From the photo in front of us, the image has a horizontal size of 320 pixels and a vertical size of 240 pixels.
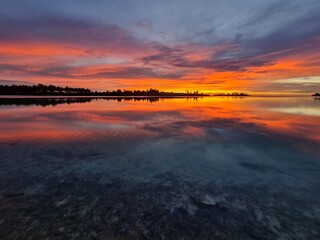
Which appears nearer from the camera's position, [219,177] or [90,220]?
[90,220]

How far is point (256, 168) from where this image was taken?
7.41 metres

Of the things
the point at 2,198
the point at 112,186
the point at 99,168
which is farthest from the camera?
the point at 99,168

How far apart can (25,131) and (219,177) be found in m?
12.5

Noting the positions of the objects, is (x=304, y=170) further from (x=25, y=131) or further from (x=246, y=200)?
(x=25, y=131)

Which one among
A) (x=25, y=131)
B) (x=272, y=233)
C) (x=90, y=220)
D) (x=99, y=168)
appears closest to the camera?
(x=272, y=233)

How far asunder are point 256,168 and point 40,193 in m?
6.93

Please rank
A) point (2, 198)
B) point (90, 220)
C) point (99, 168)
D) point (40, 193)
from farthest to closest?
point (99, 168) → point (40, 193) → point (2, 198) → point (90, 220)

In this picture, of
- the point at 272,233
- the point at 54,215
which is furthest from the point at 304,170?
the point at 54,215

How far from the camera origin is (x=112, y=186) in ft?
19.1

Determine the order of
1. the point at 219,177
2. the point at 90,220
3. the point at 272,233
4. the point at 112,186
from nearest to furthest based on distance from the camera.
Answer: the point at 272,233
the point at 90,220
the point at 112,186
the point at 219,177

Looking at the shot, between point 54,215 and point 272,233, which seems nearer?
point 272,233

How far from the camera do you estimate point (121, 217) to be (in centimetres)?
440

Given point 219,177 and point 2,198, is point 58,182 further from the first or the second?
point 219,177

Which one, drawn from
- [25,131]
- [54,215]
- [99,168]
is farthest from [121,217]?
[25,131]
